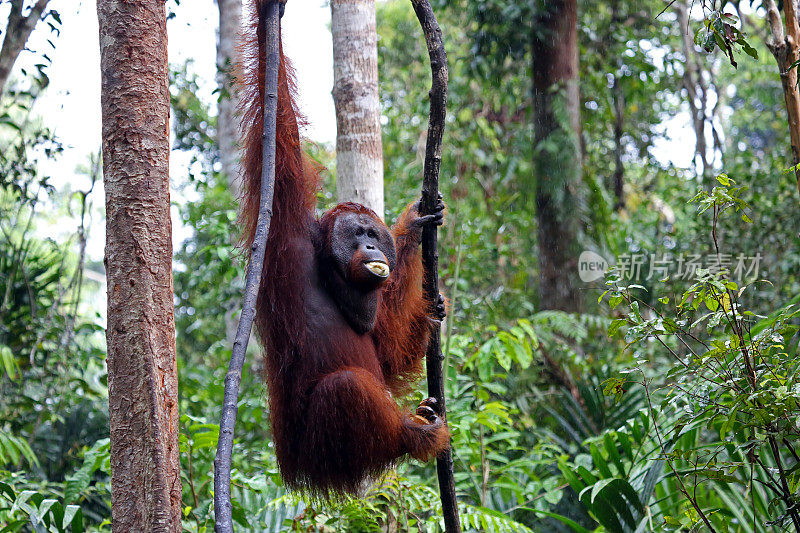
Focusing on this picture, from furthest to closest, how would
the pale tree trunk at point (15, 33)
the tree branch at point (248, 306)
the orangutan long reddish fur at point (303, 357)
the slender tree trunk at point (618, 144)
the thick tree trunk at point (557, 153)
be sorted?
the slender tree trunk at point (618, 144) → the thick tree trunk at point (557, 153) → the pale tree trunk at point (15, 33) → the orangutan long reddish fur at point (303, 357) → the tree branch at point (248, 306)

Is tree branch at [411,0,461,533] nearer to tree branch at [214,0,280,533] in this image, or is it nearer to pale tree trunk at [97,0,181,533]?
tree branch at [214,0,280,533]

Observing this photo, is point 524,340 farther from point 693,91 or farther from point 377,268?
point 693,91

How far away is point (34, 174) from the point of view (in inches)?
227

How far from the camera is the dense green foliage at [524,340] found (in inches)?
113

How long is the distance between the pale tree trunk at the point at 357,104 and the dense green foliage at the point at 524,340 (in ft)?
1.30

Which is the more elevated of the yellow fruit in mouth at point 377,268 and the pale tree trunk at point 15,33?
the pale tree trunk at point 15,33

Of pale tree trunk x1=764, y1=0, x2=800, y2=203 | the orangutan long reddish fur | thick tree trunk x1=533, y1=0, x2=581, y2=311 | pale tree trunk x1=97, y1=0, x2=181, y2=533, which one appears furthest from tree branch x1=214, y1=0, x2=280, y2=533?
thick tree trunk x1=533, y1=0, x2=581, y2=311

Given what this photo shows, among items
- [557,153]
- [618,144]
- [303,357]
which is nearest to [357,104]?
[303,357]

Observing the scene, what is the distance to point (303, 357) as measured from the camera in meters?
3.00

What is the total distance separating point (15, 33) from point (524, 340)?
3.94 metres

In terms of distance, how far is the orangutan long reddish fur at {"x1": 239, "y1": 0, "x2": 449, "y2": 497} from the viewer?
9.44ft

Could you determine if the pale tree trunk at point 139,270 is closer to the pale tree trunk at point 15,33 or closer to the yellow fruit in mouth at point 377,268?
the yellow fruit in mouth at point 377,268

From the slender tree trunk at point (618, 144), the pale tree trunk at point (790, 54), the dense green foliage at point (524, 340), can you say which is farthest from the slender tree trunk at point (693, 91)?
the pale tree trunk at point (790, 54)

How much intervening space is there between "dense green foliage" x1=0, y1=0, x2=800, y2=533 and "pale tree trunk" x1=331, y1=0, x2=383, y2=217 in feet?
1.30
